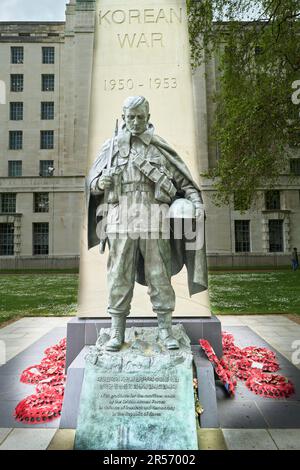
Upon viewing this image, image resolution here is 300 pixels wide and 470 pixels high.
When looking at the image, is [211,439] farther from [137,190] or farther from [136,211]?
[137,190]

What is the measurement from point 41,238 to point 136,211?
34915mm

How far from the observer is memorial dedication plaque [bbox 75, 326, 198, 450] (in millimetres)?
3355

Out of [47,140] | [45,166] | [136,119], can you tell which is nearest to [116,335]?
[136,119]

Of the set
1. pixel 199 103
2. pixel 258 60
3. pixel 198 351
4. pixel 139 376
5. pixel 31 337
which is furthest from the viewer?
pixel 199 103

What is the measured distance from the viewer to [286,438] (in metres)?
3.62

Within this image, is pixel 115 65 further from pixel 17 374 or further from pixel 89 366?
pixel 17 374

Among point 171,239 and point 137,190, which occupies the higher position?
point 137,190

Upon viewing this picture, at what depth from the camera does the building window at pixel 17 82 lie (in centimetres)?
4016

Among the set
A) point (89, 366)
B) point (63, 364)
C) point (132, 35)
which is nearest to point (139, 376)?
point (89, 366)

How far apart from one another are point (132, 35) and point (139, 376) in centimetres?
500

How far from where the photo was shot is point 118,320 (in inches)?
153

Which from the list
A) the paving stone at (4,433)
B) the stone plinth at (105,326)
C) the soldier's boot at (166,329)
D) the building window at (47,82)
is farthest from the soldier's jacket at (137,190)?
the building window at (47,82)

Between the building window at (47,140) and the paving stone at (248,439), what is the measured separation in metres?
38.9

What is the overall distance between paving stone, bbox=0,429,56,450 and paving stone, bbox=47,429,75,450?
0.05 m
